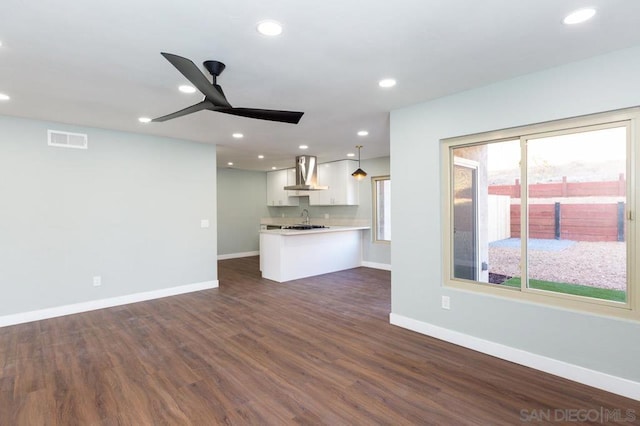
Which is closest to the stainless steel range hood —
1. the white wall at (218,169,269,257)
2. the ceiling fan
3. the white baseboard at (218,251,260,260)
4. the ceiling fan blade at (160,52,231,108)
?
the white wall at (218,169,269,257)

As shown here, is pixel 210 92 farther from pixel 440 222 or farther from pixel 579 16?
pixel 440 222

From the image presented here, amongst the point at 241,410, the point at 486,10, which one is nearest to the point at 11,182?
the point at 241,410

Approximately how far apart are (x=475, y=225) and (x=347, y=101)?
1928mm

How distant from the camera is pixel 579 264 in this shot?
277 centimetres

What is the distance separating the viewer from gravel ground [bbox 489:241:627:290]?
253 centimetres

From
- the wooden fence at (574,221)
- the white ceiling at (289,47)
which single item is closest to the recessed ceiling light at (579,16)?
the white ceiling at (289,47)

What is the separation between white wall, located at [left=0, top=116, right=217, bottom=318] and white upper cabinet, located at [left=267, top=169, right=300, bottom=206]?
11.3 feet

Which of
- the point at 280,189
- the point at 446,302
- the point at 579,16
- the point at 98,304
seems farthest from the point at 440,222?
the point at 280,189

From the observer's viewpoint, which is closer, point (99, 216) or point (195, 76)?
point (195, 76)

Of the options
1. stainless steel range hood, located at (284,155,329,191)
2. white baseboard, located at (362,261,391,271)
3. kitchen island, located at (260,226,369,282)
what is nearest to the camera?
kitchen island, located at (260,226,369,282)

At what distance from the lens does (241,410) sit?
2.22 meters

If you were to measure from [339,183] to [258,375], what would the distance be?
17.8ft

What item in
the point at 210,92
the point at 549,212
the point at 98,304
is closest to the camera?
the point at 210,92

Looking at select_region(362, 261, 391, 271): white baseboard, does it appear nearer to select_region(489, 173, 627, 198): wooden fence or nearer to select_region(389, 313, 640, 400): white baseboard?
select_region(389, 313, 640, 400): white baseboard
